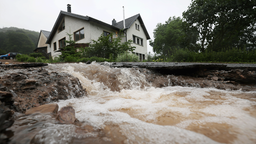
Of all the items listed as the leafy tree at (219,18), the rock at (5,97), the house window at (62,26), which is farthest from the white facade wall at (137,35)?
the rock at (5,97)

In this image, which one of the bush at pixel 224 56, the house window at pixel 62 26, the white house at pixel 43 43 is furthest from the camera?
the white house at pixel 43 43

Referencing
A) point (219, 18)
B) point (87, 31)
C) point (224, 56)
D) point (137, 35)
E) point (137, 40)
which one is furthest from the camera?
point (137, 40)

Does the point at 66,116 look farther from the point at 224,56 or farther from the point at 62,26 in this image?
the point at 62,26

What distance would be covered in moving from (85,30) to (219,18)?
13.8m

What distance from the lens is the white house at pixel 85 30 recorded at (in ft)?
43.5

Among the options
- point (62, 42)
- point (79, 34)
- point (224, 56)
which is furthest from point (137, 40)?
point (224, 56)

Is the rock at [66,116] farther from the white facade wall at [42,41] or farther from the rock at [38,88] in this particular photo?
the white facade wall at [42,41]

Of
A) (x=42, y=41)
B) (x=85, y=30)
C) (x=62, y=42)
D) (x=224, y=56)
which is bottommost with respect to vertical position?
(x=224, y=56)

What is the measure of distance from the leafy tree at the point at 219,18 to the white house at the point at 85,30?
772 centimetres

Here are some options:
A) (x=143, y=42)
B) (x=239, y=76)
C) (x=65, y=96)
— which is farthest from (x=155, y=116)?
(x=143, y=42)

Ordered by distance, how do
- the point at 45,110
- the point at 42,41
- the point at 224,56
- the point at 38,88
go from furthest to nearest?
the point at 42,41
the point at 224,56
the point at 38,88
the point at 45,110

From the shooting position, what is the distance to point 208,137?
3.68 feet

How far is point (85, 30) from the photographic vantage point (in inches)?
531

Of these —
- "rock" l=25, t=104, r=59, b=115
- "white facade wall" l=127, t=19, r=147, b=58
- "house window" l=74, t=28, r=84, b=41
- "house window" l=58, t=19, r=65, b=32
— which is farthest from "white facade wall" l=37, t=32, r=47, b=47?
"rock" l=25, t=104, r=59, b=115
